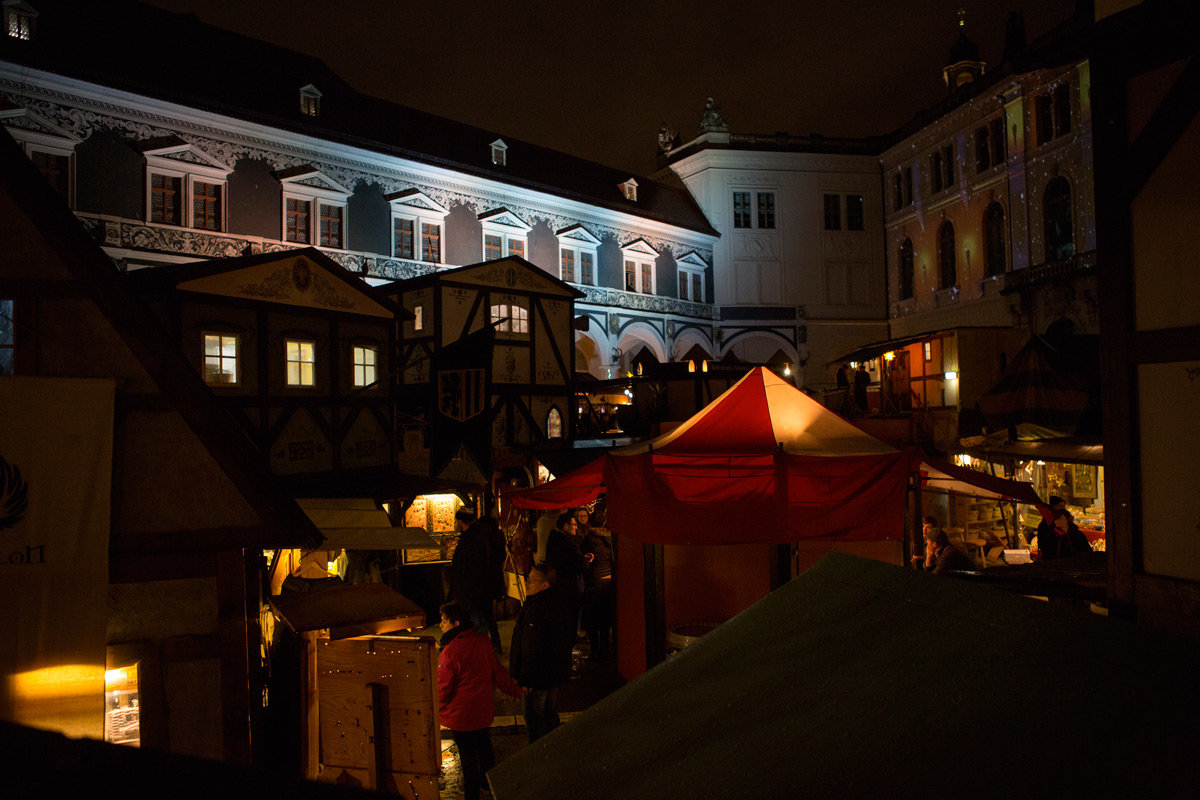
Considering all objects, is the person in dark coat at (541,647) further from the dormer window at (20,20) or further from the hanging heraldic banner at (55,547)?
the dormer window at (20,20)

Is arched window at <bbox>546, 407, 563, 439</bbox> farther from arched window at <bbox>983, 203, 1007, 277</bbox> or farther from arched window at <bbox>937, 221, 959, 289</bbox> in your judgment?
arched window at <bbox>937, 221, 959, 289</bbox>

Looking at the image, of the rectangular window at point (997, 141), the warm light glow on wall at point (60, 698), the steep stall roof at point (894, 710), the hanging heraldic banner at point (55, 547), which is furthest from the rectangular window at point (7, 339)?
the rectangular window at point (997, 141)

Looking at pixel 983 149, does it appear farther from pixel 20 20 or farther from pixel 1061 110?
pixel 20 20

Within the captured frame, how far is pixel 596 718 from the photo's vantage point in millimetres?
1722

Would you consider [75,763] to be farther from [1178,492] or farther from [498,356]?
[498,356]

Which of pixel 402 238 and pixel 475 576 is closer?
pixel 475 576

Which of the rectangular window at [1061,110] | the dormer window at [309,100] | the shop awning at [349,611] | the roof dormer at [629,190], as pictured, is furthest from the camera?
the roof dormer at [629,190]

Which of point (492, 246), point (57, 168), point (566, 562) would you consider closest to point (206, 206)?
point (57, 168)

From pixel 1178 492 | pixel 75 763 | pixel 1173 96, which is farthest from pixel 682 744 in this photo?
A: pixel 1173 96

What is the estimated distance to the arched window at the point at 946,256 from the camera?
98.5ft

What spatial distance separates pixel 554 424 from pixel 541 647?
14.1m

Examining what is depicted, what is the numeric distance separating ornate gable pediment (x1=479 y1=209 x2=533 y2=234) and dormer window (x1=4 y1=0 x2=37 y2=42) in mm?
12069

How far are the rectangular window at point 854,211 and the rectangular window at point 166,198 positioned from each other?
2747 centimetres

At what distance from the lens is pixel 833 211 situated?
34000 mm
